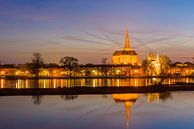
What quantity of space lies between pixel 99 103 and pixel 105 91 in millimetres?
11149

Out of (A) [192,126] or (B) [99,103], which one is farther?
(B) [99,103]

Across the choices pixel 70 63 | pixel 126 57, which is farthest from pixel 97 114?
pixel 126 57

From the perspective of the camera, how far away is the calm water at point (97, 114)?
66.6ft

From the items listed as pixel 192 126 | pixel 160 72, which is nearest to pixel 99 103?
pixel 192 126

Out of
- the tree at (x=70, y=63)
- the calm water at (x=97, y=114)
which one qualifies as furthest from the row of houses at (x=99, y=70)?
the calm water at (x=97, y=114)

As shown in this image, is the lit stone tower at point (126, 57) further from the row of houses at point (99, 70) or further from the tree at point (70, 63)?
the tree at point (70, 63)

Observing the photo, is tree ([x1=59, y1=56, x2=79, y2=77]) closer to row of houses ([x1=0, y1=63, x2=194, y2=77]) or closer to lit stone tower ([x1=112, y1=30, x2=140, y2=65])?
row of houses ([x1=0, y1=63, x2=194, y2=77])

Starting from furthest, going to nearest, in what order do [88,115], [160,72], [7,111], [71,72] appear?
[71,72], [160,72], [7,111], [88,115]

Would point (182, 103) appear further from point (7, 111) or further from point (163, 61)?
point (163, 61)

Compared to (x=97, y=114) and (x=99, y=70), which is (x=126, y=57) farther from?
(x=97, y=114)

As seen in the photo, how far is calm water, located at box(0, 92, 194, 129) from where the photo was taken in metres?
20.3

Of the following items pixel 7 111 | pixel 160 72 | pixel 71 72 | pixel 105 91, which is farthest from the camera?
pixel 71 72

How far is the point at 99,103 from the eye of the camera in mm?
30719

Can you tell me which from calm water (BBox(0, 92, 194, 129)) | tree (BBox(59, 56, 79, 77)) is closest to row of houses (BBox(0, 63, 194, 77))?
tree (BBox(59, 56, 79, 77))
